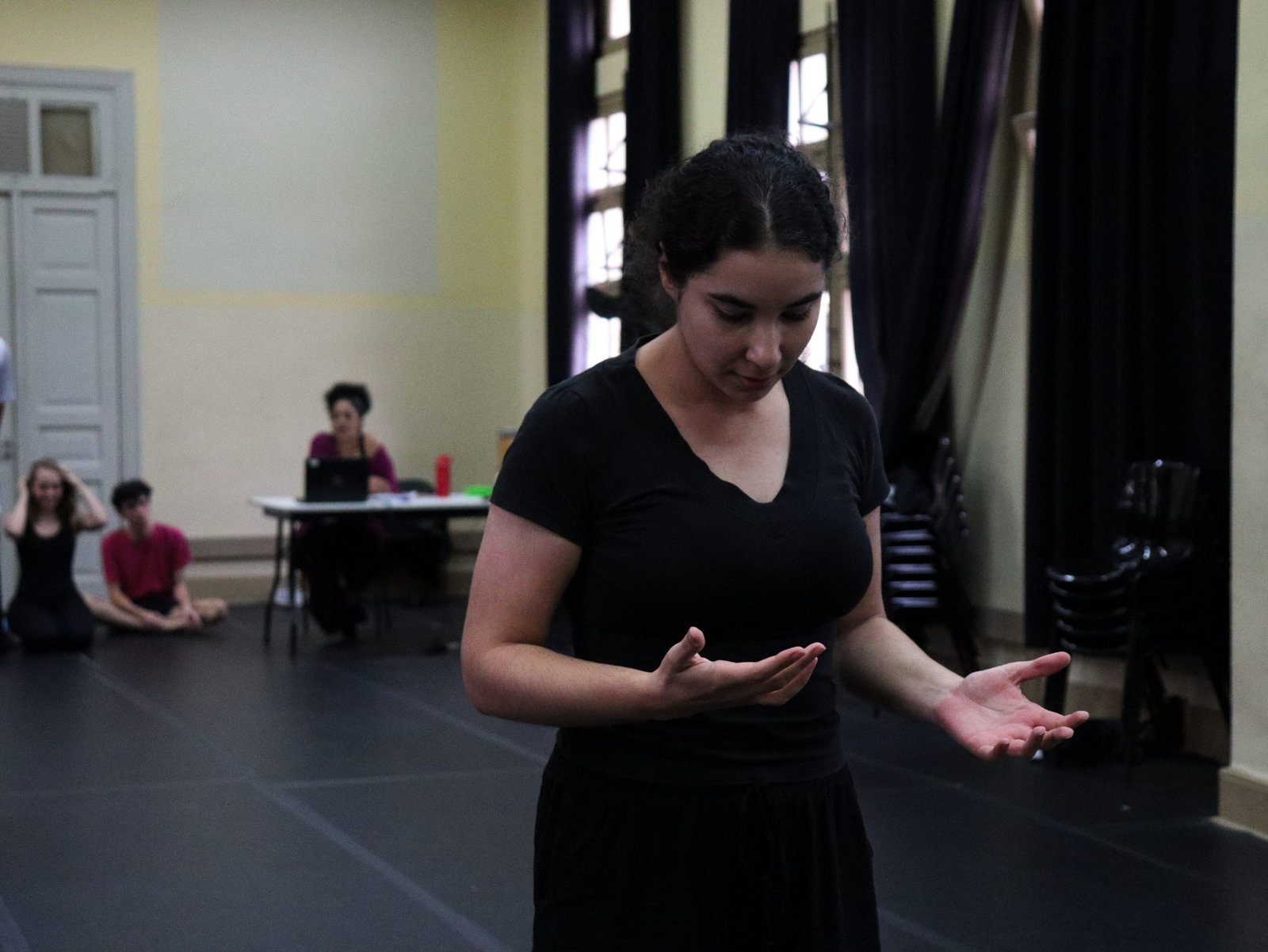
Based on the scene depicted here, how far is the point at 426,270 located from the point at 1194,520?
626cm

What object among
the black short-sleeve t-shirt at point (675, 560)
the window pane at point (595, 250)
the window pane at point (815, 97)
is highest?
the window pane at point (815, 97)

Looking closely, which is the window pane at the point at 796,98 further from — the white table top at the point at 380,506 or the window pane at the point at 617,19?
the white table top at the point at 380,506

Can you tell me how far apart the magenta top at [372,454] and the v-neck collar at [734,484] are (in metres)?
7.26

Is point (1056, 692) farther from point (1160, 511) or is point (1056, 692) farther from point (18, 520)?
point (18, 520)

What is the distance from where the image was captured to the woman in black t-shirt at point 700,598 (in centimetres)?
156

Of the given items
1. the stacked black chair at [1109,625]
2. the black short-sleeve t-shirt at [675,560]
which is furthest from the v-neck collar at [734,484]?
the stacked black chair at [1109,625]

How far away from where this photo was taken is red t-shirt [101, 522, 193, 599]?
28.5 feet

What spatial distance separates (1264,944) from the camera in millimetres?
3582

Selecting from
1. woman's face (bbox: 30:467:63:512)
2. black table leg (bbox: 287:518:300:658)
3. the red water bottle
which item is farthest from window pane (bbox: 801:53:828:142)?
woman's face (bbox: 30:467:63:512)

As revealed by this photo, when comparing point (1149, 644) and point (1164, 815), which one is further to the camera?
point (1149, 644)

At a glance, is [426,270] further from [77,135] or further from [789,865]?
[789,865]

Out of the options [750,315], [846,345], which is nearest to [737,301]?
[750,315]

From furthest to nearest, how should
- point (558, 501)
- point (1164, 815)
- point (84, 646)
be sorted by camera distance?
1. point (84, 646)
2. point (1164, 815)
3. point (558, 501)

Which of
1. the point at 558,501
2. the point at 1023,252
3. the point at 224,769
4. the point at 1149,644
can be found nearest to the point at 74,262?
the point at 224,769
